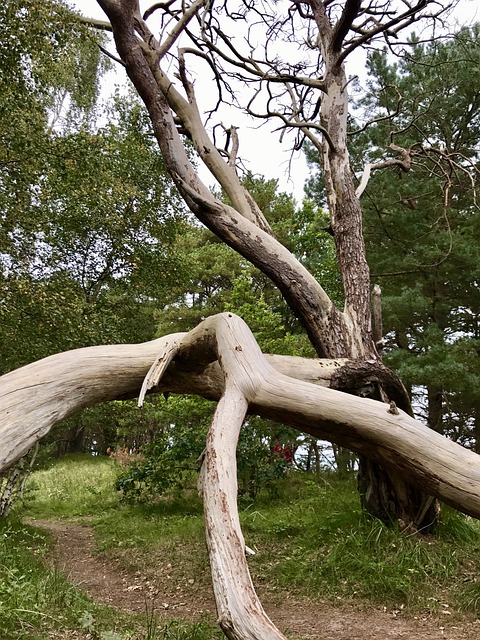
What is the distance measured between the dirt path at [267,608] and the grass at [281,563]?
0.46ft

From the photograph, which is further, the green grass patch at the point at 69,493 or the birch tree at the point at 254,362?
the green grass patch at the point at 69,493

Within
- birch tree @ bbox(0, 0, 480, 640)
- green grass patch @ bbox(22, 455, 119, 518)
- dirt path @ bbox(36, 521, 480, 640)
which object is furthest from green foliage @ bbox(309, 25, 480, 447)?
green grass patch @ bbox(22, 455, 119, 518)

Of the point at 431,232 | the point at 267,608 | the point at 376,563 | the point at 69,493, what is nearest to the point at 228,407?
the point at 267,608

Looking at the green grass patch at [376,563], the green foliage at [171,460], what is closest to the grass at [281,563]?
the green grass patch at [376,563]

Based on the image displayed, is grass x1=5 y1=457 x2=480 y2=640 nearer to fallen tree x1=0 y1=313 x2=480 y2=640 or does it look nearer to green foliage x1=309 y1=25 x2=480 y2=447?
fallen tree x1=0 y1=313 x2=480 y2=640

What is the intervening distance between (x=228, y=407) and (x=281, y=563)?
8.60 feet

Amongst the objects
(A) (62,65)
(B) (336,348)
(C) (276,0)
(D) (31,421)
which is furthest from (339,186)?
(A) (62,65)

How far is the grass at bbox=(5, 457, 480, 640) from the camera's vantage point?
3.36 meters

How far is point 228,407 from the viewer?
Result: 9.96ft

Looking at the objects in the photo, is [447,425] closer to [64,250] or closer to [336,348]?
[336,348]

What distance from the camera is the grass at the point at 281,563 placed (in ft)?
11.0

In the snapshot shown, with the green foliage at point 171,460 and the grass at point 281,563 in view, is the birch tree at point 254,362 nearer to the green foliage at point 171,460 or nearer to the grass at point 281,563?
the grass at point 281,563

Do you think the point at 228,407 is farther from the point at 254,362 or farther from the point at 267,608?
the point at 267,608

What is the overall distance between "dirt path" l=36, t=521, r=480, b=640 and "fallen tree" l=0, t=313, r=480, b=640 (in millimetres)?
1069
